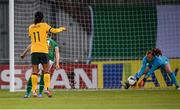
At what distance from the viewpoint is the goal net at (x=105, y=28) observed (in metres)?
25.8

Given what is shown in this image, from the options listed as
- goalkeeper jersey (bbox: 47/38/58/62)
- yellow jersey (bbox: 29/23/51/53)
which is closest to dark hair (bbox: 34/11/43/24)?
yellow jersey (bbox: 29/23/51/53)

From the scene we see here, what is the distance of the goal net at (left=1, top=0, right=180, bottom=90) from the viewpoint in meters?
25.8

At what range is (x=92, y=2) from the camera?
27.4 m

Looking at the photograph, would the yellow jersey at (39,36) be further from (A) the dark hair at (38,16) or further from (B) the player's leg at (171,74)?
(B) the player's leg at (171,74)

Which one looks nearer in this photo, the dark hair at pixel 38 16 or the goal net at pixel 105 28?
the dark hair at pixel 38 16

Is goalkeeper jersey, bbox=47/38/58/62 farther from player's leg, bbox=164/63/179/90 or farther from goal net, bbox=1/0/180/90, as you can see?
goal net, bbox=1/0/180/90

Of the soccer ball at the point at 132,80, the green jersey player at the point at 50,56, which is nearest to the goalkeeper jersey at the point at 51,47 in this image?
the green jersey player at the point at 50,56

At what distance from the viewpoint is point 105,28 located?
88.4ft

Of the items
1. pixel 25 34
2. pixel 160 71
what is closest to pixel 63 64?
pixel 25 34

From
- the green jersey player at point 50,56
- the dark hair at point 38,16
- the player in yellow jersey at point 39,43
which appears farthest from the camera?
the green jersey player at point 50,56

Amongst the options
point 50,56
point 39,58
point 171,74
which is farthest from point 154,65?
point 39,58

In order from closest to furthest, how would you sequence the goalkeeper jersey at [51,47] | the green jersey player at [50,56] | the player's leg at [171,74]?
the green jersey player at [50,56]
the goalkeeper jersey at [51,47]
the player's leg at [171,74]

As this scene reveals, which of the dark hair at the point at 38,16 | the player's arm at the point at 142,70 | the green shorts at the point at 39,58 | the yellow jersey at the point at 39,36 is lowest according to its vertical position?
the player's arm at the point at 142,70

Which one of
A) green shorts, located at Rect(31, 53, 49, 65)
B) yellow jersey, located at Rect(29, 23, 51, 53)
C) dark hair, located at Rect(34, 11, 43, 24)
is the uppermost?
dark hair, located at Rect(34, 11, 43, 24)
